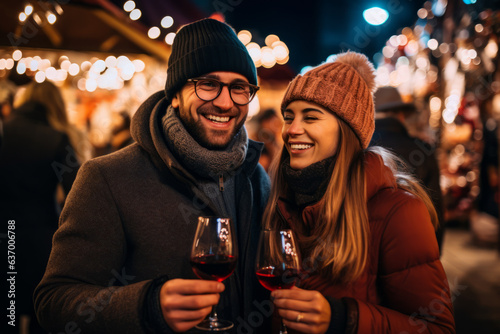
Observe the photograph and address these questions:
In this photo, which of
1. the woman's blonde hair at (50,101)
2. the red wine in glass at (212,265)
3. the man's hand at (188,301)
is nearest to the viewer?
the man's hand at (188,301)

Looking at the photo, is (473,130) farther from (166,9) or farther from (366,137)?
(366,137)

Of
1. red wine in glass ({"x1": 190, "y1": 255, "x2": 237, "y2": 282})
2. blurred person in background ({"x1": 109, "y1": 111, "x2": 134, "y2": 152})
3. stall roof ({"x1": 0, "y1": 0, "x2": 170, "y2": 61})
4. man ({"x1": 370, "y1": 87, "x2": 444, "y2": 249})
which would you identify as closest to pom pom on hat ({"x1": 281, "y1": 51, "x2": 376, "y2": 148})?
red wine in glass ({"x1": 190, "y1": 255, "x2": 237, "y2": 282})

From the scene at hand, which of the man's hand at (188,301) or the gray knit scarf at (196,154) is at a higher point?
the gray knit scarf at (196,154)

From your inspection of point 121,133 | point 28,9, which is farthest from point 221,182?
point 121,133

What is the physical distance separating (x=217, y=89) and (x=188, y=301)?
1.15m

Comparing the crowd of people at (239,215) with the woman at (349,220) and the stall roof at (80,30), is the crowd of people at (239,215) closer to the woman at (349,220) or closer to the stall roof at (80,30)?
the woman at (349,220)

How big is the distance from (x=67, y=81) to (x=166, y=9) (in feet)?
7.67

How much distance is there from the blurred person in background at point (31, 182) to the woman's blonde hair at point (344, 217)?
2039 mm

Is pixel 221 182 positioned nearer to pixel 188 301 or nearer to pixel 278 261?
pixel 278 261

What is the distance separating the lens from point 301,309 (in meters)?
1.42

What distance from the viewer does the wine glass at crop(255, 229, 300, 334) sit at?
4.96 feet

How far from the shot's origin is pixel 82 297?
5.09 feet

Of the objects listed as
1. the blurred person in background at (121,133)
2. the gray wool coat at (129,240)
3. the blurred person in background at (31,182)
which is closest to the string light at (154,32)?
the blurred person in background at (121,133)

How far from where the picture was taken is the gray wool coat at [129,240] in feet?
5.08
